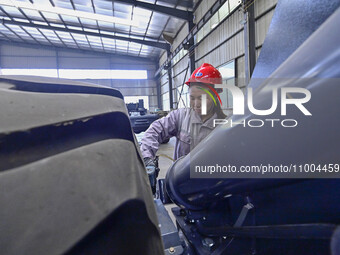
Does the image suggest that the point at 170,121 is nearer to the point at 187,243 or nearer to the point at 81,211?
the point at 187,243

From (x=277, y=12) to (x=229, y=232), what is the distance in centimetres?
59

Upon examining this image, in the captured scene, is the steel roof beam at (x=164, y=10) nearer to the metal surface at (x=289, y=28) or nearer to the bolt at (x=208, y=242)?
the metal surface at (x=289, y=28)

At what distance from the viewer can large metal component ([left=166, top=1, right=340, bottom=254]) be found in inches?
10.6

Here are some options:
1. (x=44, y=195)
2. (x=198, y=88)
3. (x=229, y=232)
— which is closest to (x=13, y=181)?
(x=44, y=195)

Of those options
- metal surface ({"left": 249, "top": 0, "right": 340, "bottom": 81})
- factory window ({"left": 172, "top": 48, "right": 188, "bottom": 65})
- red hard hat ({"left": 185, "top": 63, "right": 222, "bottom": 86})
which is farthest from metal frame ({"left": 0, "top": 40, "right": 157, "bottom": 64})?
metal surface ({"left": 249, "top": 0, "right": 340, "bottom": 81})

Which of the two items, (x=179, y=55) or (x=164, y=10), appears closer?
(x=164, y=10)

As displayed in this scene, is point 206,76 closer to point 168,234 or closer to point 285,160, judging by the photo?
point 168,234

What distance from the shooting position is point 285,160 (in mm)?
296

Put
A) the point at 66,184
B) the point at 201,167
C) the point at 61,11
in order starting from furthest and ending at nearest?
the point at 61,11, the point at 201,167, the point at 66,184

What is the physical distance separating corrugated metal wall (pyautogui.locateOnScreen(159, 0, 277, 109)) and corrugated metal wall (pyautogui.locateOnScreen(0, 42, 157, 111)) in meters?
7.01

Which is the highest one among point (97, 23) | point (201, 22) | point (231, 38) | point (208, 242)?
point (97, 23)

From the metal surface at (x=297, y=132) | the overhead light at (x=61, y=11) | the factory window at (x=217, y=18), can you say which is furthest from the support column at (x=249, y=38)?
the overhead light at (x=61, y=11)

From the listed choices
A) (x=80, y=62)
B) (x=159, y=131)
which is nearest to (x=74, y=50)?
(x=80, y=62)

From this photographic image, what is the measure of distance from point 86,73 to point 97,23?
15.5 ft
